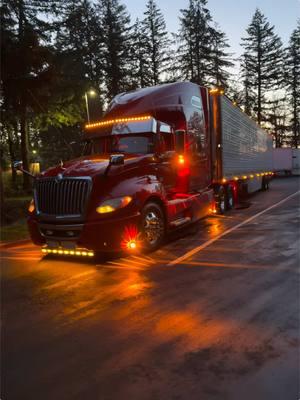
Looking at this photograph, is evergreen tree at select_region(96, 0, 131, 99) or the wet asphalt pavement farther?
evergreen tree at select_region(96, 0, 131, 99)

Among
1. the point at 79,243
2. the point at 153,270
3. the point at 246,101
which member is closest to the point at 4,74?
the point at 79,243

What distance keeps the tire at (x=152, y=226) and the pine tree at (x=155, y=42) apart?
4086 cm

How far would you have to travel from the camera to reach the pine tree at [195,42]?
44.9 m

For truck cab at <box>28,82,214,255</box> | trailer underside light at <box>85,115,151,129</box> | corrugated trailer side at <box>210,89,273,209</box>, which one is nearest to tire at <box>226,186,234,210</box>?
corrugated trailer side at <box>210,89,273,209</box>

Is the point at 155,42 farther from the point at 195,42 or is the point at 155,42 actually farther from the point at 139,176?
the point at 139,176

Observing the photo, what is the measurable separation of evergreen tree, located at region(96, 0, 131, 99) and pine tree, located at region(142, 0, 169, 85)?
12.1 ft

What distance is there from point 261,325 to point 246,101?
186ft

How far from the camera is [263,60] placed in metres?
56.4

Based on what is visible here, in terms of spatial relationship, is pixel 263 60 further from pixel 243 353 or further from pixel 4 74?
pixel 243 353

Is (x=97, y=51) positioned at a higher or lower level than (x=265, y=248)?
higher

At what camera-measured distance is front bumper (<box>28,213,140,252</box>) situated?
22.3 feet

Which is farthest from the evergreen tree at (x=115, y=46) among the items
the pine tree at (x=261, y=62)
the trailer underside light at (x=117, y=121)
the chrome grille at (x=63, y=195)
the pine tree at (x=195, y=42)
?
the chrome grille at (x=63, y=195)

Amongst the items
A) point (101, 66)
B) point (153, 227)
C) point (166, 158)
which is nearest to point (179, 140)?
point (166, 158)

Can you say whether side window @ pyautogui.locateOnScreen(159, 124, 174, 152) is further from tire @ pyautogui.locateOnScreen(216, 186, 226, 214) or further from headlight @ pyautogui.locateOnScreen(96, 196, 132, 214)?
tire @ pyautogui.locateOnScreen(216, 186, 226, 214)
